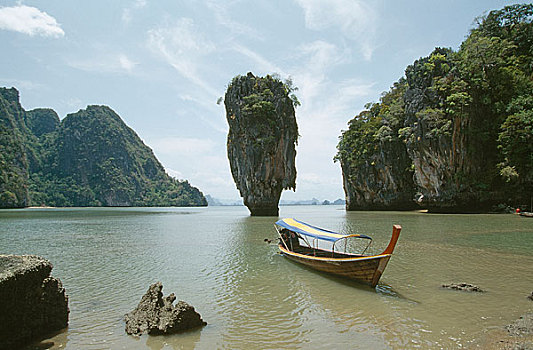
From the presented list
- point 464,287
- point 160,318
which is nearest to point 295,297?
point 160,318

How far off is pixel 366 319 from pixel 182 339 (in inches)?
131

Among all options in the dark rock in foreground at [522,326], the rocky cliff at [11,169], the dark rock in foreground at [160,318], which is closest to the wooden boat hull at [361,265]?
the dark rock in foreground at [522,326]

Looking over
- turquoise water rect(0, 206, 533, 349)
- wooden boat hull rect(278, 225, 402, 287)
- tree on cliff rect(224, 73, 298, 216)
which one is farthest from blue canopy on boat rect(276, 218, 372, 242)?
tree on cliff rect(224, 73, 298, 216)

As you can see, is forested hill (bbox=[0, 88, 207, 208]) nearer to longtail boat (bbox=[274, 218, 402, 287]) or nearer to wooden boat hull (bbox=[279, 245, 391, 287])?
longtail boat (bbox=[274, 218, 402, 287])

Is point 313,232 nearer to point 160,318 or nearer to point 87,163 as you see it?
point 160,318

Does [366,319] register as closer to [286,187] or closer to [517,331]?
[517,331]

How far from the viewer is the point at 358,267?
7.74 meters

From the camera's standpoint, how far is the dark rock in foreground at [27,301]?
4277 mm

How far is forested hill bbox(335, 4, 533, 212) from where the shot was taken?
90.8 feet

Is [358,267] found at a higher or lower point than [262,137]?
lower

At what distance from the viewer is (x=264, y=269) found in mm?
10070

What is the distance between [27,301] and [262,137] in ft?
106

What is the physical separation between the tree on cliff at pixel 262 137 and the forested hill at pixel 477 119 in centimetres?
1404

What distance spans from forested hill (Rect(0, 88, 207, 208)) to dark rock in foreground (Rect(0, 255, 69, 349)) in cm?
10849
